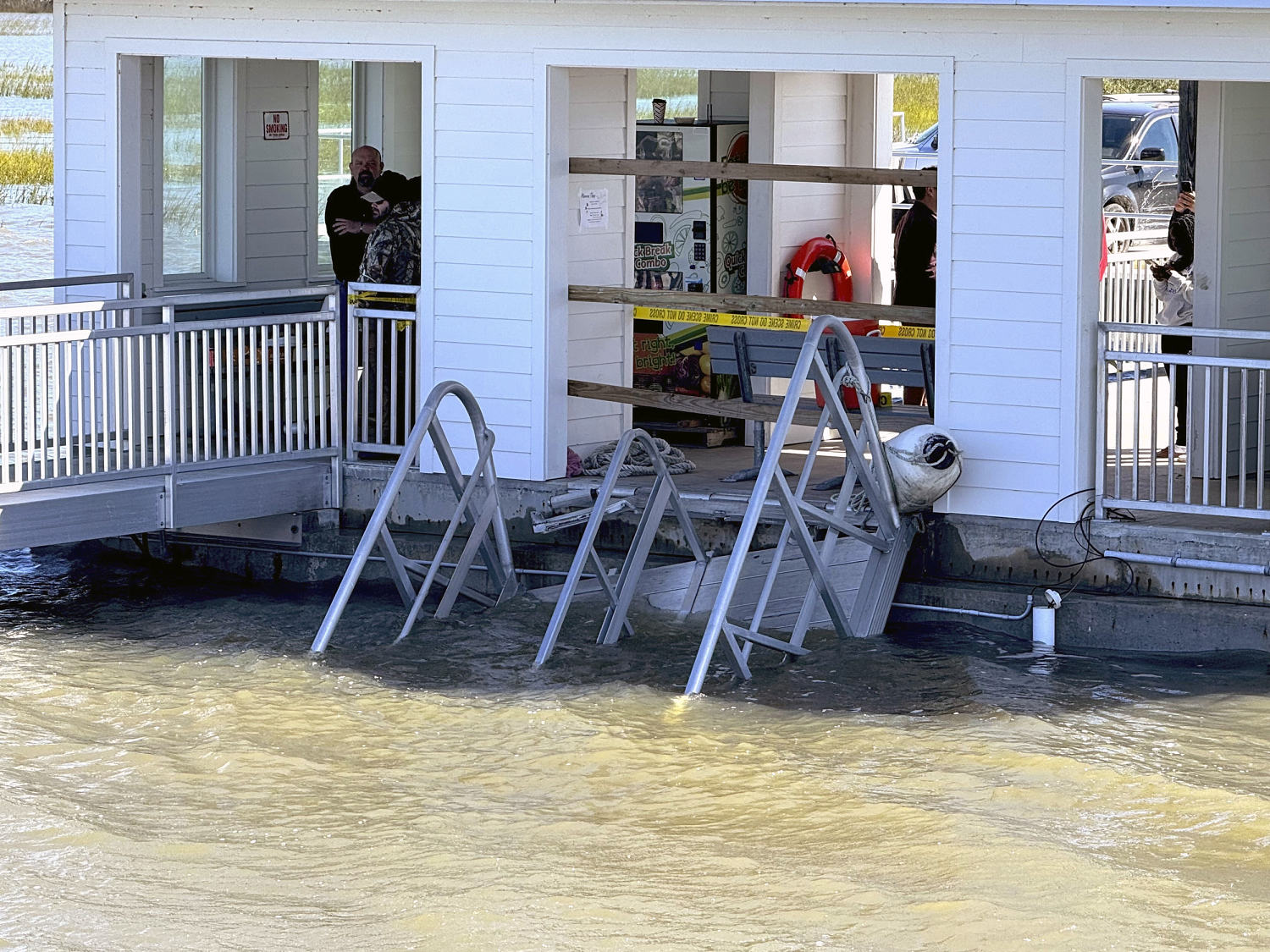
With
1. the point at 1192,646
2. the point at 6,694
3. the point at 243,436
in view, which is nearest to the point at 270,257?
the point at 243,436

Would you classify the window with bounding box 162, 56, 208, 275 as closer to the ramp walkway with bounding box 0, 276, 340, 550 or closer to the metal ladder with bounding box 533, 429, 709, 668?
the ramp walkway with bounding box 0, 276, 340, 550

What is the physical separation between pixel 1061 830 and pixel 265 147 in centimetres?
815

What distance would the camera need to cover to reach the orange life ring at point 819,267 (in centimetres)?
1259

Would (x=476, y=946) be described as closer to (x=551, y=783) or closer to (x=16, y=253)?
(x=551, y=783)

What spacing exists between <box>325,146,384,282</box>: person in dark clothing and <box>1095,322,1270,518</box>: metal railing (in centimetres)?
482

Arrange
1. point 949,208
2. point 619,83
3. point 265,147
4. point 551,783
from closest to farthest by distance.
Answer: point 551,783 < point 949,208 < point 619,83 < point 265,147

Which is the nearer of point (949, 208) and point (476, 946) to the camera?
point (476, 946)

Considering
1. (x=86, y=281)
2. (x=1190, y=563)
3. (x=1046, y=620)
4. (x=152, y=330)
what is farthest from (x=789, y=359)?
(x=86, y=281)

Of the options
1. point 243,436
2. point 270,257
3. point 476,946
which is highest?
point 270,257

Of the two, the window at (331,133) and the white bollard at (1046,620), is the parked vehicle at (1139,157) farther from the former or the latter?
the white bollard at (1046,620)

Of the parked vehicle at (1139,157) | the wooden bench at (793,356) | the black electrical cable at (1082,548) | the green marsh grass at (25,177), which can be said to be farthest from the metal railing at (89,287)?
the green marsh grass at (25,177)

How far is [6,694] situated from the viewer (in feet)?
30.1

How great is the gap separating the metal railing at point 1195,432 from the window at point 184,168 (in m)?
6.02

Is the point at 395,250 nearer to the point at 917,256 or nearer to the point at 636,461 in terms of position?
the point at 636,461
